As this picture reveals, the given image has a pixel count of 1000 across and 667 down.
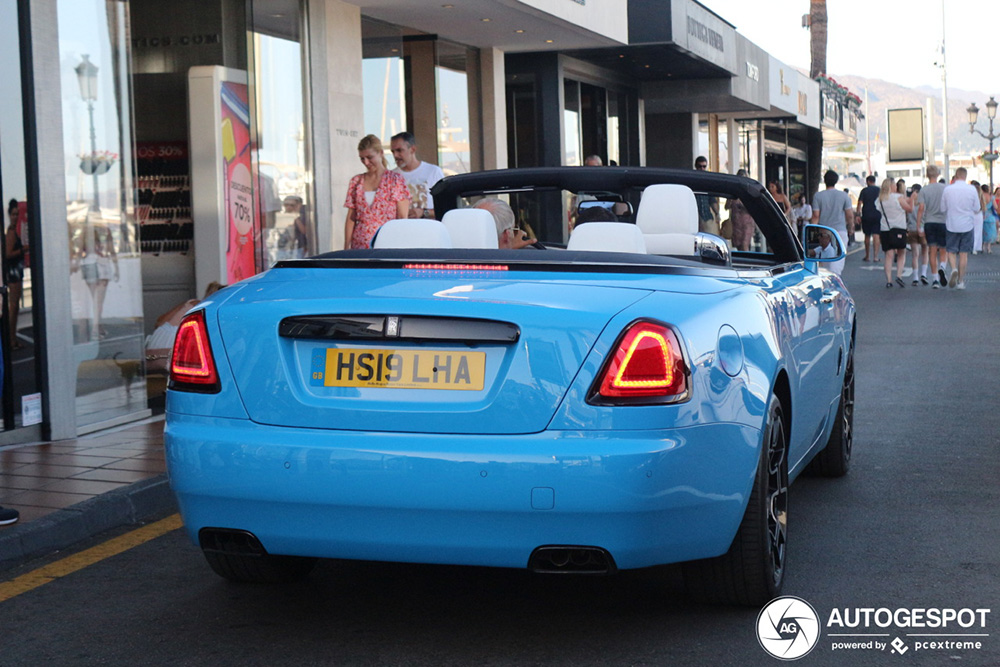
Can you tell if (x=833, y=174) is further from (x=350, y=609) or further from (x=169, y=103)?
(x=350, y=609)

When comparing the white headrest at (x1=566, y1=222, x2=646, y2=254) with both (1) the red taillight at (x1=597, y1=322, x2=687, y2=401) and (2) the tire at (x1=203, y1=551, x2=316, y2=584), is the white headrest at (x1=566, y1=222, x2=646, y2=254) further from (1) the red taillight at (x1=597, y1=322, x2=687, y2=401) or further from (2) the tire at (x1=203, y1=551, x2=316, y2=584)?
(2) the tire at (x1=203, y1=551, x2=316, y2=584)

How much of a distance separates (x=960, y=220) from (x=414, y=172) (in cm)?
1222

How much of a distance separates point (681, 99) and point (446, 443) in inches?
942

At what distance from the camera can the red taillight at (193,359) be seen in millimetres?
3727

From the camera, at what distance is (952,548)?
4.75 m

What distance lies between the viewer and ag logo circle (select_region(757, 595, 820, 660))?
3650 mm

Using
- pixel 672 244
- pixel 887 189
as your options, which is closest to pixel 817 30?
pixel 887 189

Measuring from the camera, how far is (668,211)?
513 centimetres

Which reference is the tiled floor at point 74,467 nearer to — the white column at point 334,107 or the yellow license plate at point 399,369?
the yellow license plate at point 399,369

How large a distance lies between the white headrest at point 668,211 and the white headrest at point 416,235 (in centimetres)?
84

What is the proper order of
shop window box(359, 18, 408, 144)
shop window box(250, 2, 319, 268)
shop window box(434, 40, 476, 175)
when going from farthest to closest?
shop window box(434, 40, 476, 175), shop window box(359, 18, 408, 144), shop window box(250, 2, 319, 268)

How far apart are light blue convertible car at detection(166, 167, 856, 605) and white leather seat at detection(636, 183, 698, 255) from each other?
1.04m

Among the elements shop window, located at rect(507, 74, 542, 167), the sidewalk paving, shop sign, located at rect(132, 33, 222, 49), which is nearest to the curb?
the sidewalk paving

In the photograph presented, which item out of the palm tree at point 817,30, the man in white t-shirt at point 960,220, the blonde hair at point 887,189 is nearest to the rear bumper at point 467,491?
the man in white t-shirt at point 960,220
